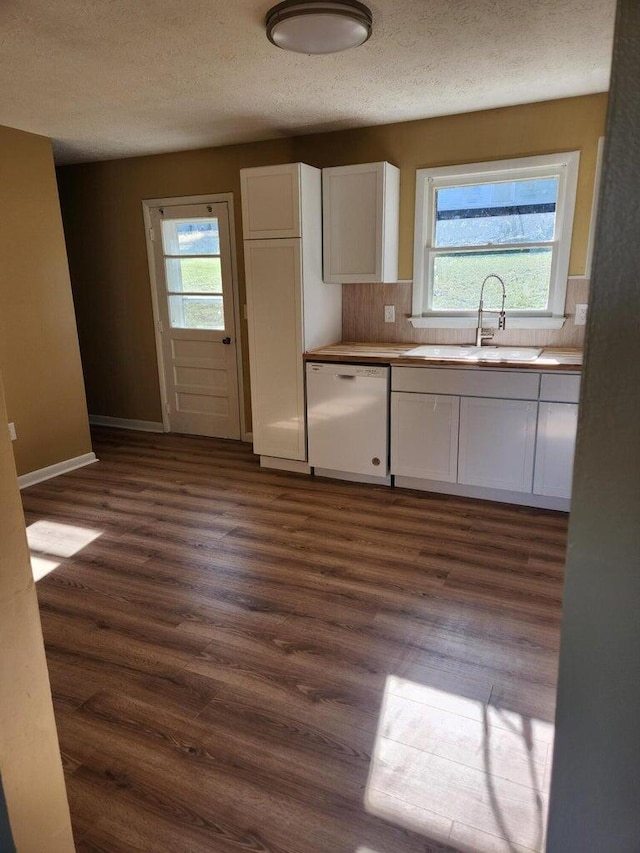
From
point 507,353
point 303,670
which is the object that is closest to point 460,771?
point 303,670

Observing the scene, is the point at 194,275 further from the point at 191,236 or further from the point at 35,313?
the point at 35,313

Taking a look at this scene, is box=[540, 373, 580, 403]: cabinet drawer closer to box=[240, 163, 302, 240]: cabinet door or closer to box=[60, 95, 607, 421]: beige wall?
box=[60, 95, 607, 421]: beige wall

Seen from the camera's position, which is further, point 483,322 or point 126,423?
point 126,423

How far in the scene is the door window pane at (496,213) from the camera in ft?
12.1

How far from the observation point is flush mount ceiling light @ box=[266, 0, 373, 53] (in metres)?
2.23

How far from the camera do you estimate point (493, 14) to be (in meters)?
2.34

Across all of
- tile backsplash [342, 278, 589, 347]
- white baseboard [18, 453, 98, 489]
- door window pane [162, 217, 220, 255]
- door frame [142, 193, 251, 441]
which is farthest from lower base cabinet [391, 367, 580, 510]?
white baseboard [18, 453, 98, 489]

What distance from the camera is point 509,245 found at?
380 cm

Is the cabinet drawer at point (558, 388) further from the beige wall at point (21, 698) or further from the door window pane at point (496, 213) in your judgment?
the beige wall at point (21, 698)

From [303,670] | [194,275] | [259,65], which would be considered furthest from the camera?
[194,275]

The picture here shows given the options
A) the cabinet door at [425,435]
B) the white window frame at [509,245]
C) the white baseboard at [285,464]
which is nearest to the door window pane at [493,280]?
the white window frame at [509,245]

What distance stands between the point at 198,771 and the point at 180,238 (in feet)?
14.2

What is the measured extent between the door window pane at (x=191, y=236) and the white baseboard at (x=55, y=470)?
1.95 m

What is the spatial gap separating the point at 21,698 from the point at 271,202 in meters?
3.55
